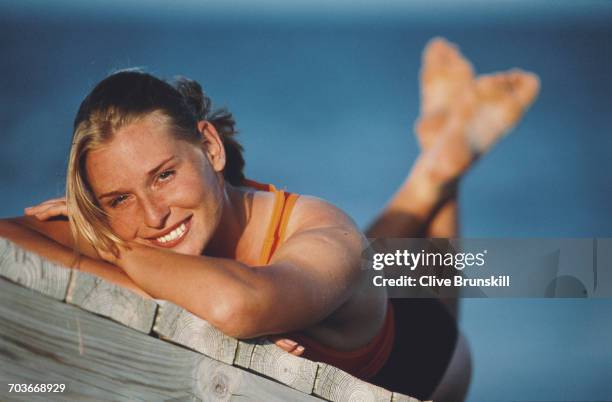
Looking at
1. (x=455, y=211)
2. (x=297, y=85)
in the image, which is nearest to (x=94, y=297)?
(x=297, y=85)

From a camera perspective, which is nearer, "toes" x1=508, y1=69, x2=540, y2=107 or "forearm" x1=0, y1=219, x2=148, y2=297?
"forearm" x1=0, y1=219, x2=148, y2=297

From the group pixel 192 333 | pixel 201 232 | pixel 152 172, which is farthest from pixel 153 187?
pixel 192 333

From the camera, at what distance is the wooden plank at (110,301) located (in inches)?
36.6

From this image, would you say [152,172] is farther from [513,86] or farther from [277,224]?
[513,86]

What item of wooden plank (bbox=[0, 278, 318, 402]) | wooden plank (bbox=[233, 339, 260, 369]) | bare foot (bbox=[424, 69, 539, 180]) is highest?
bare foot (bbox=[424, 69, 539, 180])

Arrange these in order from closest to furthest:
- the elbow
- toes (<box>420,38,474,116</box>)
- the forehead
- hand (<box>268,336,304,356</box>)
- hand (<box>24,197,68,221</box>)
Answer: the elbow, hand (<box>268,336,304,356</box>), the forehead, hand (<box>24,197,68,221</box>), toes (<box>420,38,474,116</box>)

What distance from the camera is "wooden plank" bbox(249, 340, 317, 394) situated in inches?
41.9

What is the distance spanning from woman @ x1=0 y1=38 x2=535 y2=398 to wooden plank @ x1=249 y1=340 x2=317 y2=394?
31 mm

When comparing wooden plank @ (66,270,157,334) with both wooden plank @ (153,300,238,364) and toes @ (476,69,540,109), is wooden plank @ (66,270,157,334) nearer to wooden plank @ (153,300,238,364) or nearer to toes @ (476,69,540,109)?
wooden plank @ (153,300,238,364)

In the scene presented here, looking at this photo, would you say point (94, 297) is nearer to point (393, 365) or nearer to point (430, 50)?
point (393, 365)

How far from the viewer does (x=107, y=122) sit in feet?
4.63

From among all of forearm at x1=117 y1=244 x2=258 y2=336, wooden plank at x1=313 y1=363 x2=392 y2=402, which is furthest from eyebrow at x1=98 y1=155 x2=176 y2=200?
wooden plank at x1=313 y1=363 x2=392 y2=402

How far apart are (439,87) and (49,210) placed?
2.09 m

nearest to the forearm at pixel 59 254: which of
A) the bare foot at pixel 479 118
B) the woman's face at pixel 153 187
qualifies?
the woman's face at pixel 153 187
